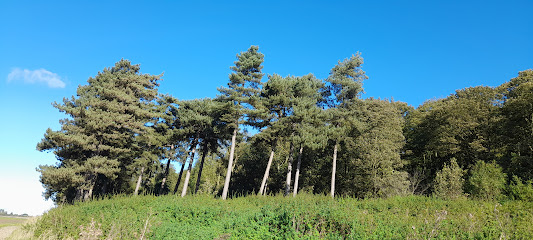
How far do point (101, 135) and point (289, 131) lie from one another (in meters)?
16.5

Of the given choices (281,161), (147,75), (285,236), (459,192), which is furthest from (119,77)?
(459,192)

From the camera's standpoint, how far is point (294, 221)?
25.5 feet

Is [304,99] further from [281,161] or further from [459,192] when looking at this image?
[281,161]

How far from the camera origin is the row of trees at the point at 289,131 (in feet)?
73.8

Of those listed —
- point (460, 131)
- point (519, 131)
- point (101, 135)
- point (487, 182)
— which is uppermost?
point (460, 131)

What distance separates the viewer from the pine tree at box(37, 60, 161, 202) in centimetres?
2173

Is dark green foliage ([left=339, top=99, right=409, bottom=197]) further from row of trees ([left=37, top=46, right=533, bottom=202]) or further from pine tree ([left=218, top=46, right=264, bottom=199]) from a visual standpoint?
pine tree ([left=218, top=46, right=264, bottom=199])

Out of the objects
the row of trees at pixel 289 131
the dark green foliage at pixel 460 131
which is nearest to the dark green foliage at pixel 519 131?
the row of trees at pixel 289 131

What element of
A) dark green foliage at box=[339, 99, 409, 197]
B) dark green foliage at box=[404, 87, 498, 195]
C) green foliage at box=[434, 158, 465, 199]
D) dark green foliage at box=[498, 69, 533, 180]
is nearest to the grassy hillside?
green foliage at box=[434, 158, 465, 199]

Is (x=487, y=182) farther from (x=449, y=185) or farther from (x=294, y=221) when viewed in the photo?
(x=294, y=221)

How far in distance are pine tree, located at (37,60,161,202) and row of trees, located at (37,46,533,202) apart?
0.10 m

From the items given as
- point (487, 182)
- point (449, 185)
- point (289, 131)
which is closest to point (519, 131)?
point (487, 182)

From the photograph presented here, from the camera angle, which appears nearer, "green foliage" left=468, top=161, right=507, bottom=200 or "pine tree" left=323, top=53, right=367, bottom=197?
"green foliage" left=468, top=161, right=507, bottom=200

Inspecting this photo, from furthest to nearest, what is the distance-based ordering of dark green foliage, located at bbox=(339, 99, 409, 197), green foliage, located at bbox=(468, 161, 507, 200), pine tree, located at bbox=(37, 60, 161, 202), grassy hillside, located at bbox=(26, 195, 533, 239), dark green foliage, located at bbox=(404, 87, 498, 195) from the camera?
1. dark green foliage, located at bbox=(404, 87, 498, 195)
2. dark green foliage, located at bbox=(339, 99, 409, 197)
3. pine tree, located at bbox=(37, 60, 161, 202)
4. green foliage, located at bbox=(468, 161, 507, 200)
5. grassy hillside, located at bbox=(26, 195, 533, 239)
